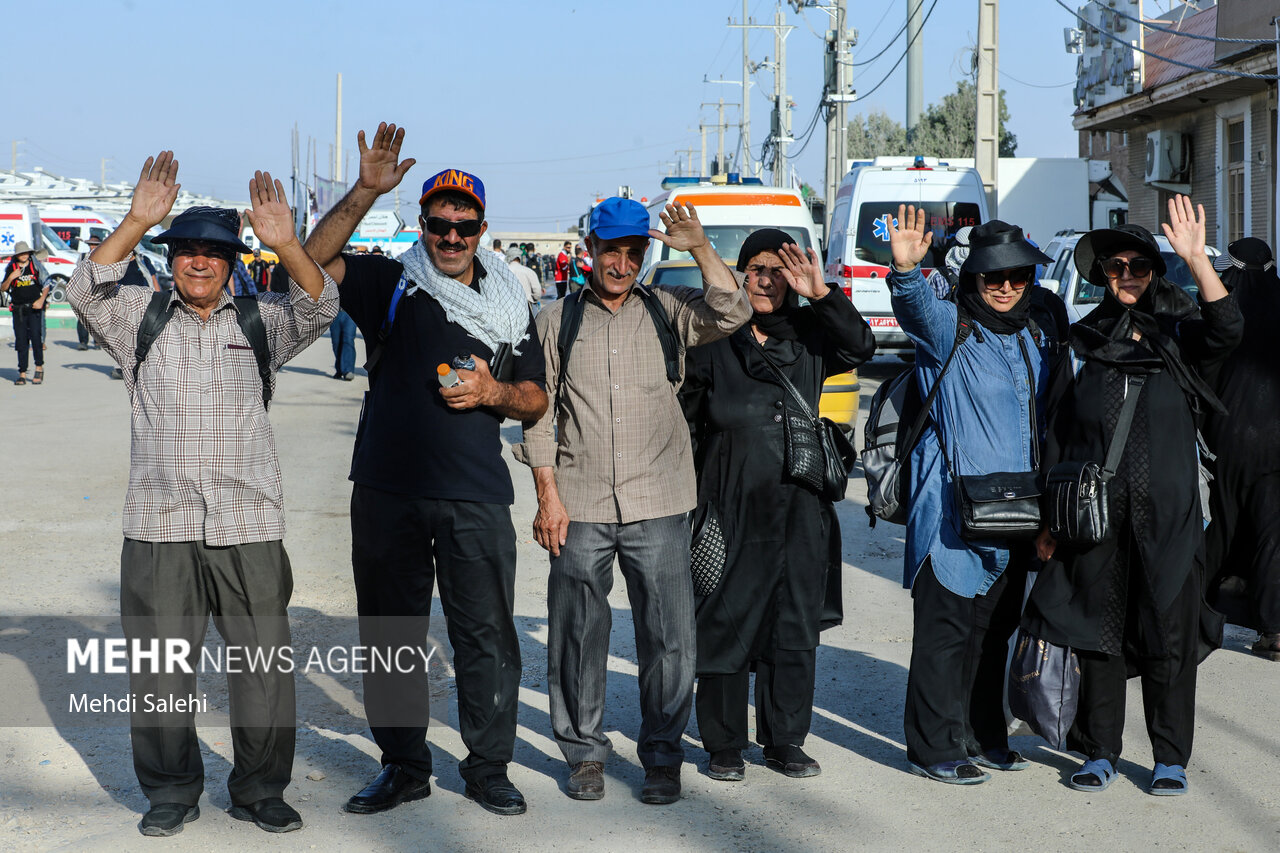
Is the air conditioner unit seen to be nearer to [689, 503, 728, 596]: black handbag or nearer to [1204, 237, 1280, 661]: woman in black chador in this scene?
[1204, 237, 1280, 661]: woman in black chador

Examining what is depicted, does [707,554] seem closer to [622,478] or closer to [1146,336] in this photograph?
[622,478]

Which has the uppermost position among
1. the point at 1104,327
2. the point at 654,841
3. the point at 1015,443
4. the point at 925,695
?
the point at 1104,327

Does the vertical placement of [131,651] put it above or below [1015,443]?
below

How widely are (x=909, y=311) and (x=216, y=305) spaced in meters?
2.18

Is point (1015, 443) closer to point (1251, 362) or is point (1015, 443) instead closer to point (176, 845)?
point (1251, 362)

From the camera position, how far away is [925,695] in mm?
4457

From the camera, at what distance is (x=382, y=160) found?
4.27 metres

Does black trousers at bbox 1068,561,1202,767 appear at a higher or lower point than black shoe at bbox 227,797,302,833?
higher

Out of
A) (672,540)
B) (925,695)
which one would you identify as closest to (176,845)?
(672,540)

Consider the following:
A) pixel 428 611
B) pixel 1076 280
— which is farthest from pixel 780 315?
pixel 1076 280

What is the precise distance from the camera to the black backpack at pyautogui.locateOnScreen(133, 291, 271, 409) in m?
3.91

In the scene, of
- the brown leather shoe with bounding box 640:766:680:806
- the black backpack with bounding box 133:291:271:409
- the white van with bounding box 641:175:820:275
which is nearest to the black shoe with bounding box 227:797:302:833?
the brown leather shoe with bounding box 640:766:680:806

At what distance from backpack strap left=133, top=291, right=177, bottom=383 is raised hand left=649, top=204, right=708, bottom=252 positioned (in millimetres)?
1516

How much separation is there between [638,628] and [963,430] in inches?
49.8
